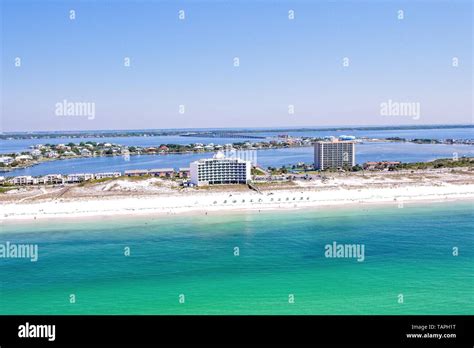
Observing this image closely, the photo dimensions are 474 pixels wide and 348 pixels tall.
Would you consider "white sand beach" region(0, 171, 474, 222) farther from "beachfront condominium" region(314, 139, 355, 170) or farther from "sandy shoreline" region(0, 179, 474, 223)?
"beachfront condominium" region(314, 139, 355, 170)

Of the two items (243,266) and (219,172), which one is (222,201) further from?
(243,266)

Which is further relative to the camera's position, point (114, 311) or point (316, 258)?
point (316, 258)

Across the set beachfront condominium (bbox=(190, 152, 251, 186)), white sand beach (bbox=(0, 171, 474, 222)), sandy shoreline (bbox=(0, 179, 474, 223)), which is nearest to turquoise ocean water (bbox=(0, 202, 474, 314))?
sandy shoreline (bbox=(0, 179, 474, 223))

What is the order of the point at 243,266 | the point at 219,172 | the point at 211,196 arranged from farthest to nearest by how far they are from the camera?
the point at 219,172
the point at 211,196
the point at 243,266

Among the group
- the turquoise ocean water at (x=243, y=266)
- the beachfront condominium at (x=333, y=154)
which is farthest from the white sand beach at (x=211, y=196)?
the beachfront condominium at (x=333, y=154)

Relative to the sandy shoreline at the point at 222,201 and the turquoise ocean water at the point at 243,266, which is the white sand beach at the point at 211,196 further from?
the turquoise ocean water at the point at 243,266

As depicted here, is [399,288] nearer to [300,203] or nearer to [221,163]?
[300,203]

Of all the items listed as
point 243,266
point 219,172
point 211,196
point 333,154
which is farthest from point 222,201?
point 333,154

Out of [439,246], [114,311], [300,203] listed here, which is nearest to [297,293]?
[114,311]
